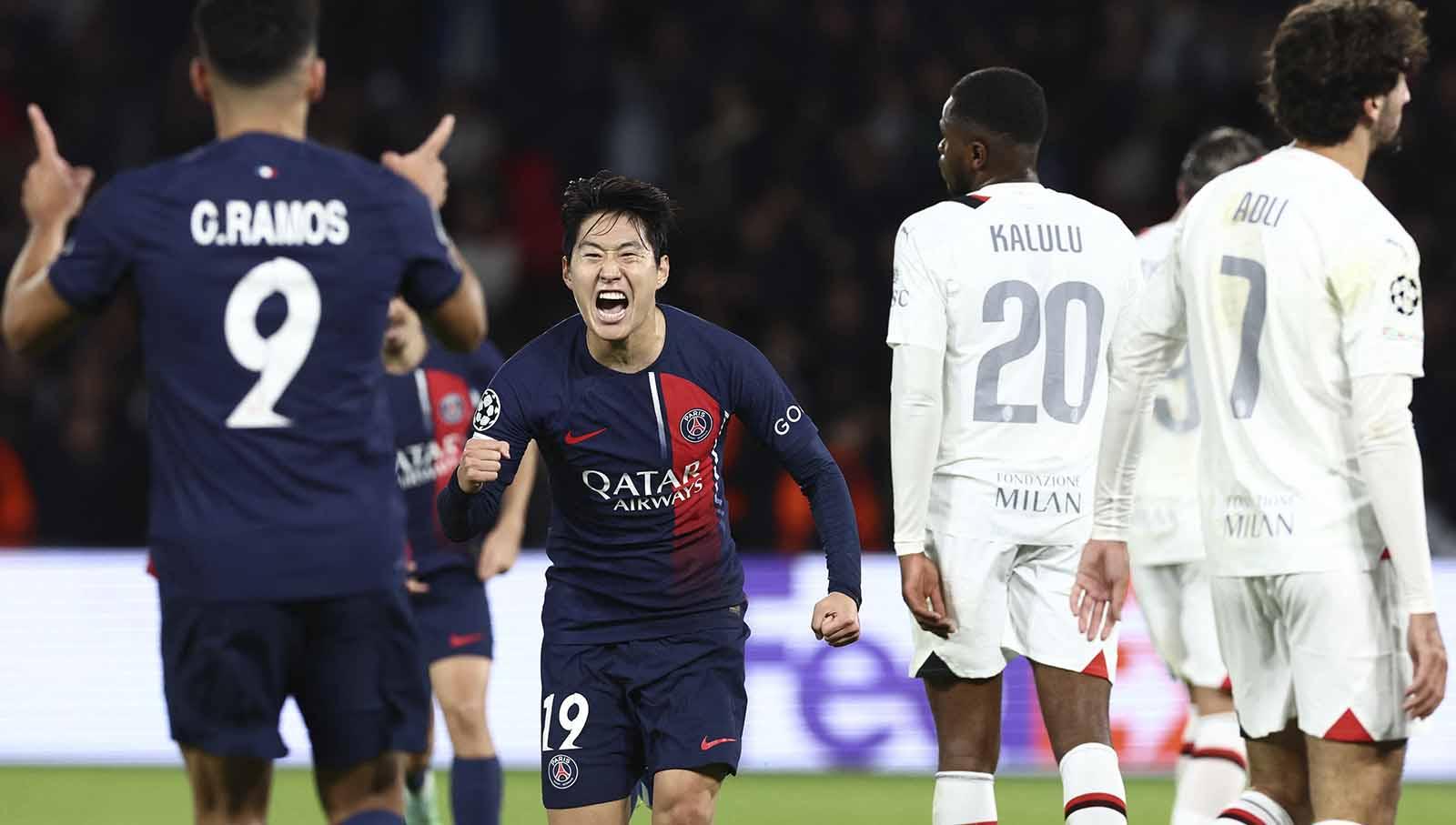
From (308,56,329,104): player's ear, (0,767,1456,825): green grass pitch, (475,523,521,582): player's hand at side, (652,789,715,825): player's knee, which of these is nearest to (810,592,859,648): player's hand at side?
(652,789,715,825): player's knee

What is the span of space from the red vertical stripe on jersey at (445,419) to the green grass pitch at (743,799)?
1.97 metres

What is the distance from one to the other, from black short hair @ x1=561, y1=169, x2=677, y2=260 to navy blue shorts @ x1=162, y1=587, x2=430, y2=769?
1452 millimetres

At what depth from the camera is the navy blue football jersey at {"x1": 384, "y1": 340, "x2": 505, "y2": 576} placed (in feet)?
23.3

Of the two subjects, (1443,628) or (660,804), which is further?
(1443,628)

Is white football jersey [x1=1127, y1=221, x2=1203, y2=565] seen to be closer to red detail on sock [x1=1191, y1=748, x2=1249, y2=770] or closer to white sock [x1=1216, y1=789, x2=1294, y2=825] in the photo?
red detail on sock [x1=1191, y1=748, x2=1249, y2=770]

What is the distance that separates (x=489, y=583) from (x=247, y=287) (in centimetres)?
652

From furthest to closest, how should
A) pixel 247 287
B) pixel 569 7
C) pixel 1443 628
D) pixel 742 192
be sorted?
pixel 569 7 < pixel 742 192 < pixel 1443 628 < pixel 247 287

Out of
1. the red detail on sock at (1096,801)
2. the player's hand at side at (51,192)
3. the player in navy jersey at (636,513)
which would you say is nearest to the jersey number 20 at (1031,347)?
the player in navy jersey at (636,513)

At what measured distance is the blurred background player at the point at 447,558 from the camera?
6852 mm

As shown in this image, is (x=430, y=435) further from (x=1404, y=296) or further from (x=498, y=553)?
(x=1404, y=296)

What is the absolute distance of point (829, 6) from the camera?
14.6 meters

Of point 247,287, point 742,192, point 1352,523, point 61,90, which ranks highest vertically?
point 61,90

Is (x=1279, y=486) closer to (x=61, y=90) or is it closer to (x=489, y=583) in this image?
(x=489, y=583)

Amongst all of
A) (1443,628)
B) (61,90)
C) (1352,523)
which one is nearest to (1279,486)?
(1352,523)
